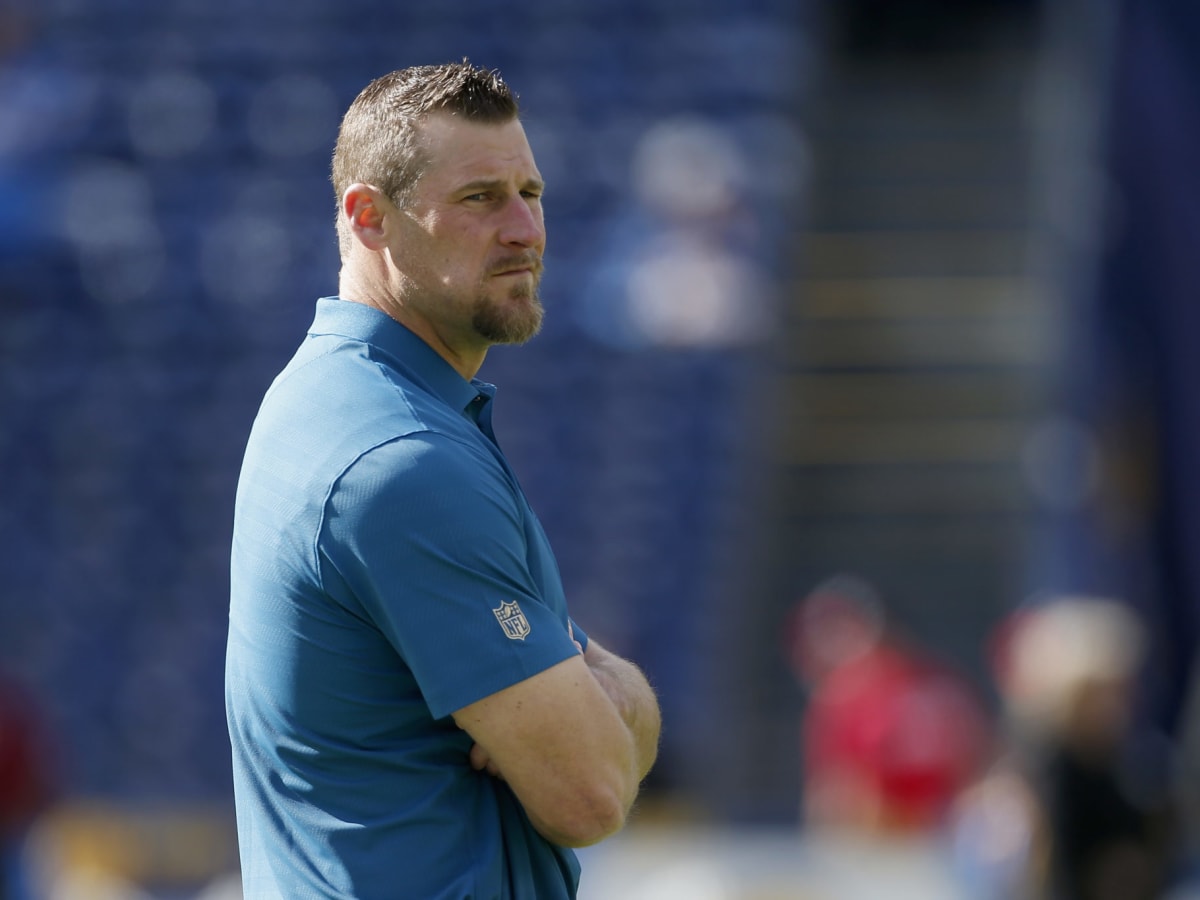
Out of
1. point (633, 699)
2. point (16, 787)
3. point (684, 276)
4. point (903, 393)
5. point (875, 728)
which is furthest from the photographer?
point (903, 393)

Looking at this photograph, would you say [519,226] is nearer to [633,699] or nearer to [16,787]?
[633,699]

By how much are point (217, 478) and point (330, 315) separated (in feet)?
28.0

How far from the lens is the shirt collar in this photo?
2141 millimetres

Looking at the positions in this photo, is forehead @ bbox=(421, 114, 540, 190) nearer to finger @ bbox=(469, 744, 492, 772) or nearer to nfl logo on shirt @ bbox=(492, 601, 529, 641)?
nfl logo on shirt @ bbox=(492, 601, 529, 641)

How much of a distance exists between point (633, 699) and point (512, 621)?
27 centimetres

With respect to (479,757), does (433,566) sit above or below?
above

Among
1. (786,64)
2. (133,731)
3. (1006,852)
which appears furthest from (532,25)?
(1006,852)

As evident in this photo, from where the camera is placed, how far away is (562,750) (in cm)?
197

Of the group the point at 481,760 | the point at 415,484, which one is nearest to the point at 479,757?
the point at 481,760

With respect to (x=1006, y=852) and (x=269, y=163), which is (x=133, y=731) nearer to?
(x=269, y=163)

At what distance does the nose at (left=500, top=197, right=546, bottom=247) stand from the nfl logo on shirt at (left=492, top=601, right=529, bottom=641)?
0.48 metres

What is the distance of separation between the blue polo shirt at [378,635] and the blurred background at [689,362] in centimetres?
640

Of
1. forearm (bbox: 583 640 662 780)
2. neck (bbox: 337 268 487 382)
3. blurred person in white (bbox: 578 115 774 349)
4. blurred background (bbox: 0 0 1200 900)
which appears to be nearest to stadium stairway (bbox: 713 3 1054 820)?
blurred background (bbox: 0 0 1200 900)

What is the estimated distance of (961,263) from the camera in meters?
11.5
